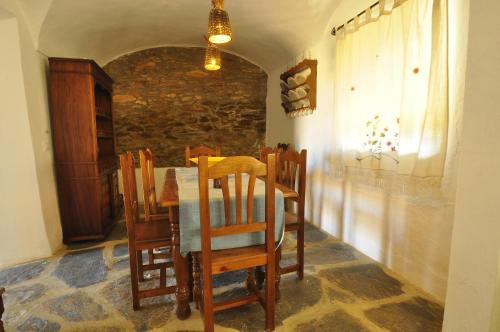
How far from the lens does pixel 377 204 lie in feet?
7.47

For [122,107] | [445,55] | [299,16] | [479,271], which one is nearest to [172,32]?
[122,107]

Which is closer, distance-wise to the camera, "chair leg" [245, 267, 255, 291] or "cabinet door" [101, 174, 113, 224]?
"chair leg" [245, 267, 255, 291]

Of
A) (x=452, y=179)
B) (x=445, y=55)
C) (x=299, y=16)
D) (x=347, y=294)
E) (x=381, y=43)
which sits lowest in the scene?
(x=347, y=294)

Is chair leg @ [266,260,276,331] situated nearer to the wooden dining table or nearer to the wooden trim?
the wooden trim

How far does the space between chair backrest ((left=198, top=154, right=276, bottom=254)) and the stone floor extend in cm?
58

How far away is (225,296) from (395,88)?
1.90 meters

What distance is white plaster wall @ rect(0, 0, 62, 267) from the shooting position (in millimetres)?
2184

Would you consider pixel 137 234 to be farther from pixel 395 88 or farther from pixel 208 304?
pixel 395 88

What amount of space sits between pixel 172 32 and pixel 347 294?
12.1 ft

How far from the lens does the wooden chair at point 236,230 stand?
128cm

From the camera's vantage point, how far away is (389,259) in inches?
86.3

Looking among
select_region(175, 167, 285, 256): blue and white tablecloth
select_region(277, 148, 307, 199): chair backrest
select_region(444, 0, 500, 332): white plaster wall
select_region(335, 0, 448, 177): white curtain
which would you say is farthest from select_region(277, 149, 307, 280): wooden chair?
select_region(444, 0, 500, 332): white plaster wall

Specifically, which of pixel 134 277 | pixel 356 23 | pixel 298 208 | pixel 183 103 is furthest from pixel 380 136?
pixel 183 103

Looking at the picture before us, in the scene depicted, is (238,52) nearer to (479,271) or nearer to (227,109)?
(227,109)
